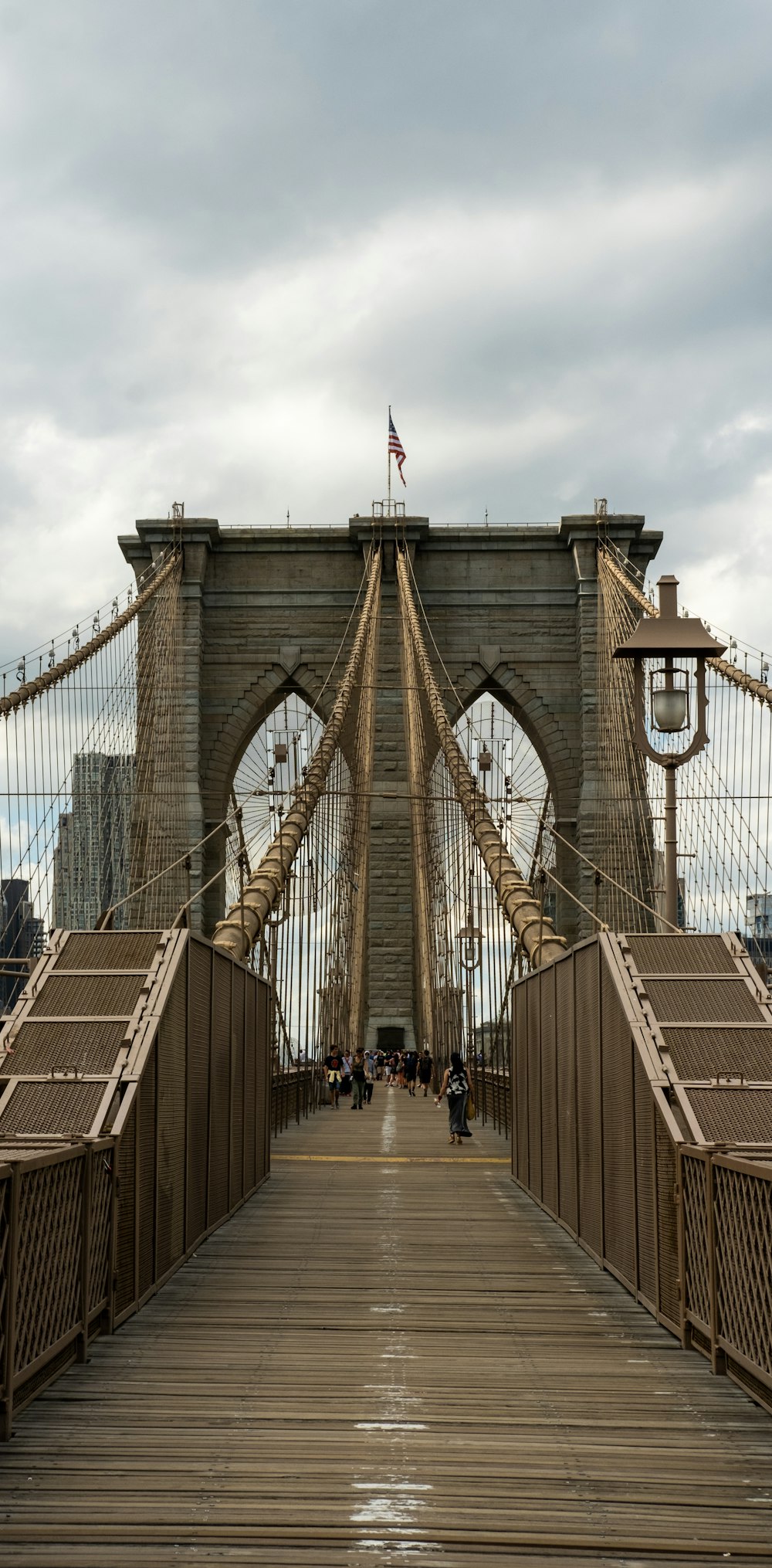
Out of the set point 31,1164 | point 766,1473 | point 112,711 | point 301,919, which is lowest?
point 766,1473

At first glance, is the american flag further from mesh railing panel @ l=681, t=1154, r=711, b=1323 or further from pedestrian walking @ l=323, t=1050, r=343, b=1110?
mesh railing panel @ l=681, t=1154, r=711, b=1323

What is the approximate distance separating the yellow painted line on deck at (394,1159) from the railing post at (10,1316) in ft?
28.9

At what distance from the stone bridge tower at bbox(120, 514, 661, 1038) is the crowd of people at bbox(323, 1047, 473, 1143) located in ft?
4.79

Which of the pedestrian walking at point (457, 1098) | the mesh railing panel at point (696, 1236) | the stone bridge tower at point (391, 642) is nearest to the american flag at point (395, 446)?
the stone bridge tower at point (391, 642)

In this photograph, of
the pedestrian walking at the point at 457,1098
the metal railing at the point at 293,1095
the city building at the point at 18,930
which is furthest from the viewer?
the city building at the point at 18,930

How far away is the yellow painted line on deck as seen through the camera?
42.7ft

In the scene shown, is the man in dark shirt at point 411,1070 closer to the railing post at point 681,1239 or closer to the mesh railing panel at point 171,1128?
the mesh railing panel at point 171,1128

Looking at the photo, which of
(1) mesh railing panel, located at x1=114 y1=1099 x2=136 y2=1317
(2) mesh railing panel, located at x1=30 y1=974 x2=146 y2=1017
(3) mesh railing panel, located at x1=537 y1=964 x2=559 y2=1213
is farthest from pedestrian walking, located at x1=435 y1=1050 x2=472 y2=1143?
(1) mesh railing panel, located at x1=114 y1=1099 x2=136 y2=1317

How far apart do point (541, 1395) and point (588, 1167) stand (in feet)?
9.21

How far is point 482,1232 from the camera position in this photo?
8.42 metres

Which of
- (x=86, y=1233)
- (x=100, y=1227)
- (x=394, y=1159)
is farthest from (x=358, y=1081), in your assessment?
(x=86, y=1233)

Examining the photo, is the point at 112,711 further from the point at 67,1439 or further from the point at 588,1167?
the point at 67,1439

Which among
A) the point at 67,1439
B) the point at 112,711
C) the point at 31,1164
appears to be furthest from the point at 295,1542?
the point at 112,711

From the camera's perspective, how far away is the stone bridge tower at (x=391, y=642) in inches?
1419
